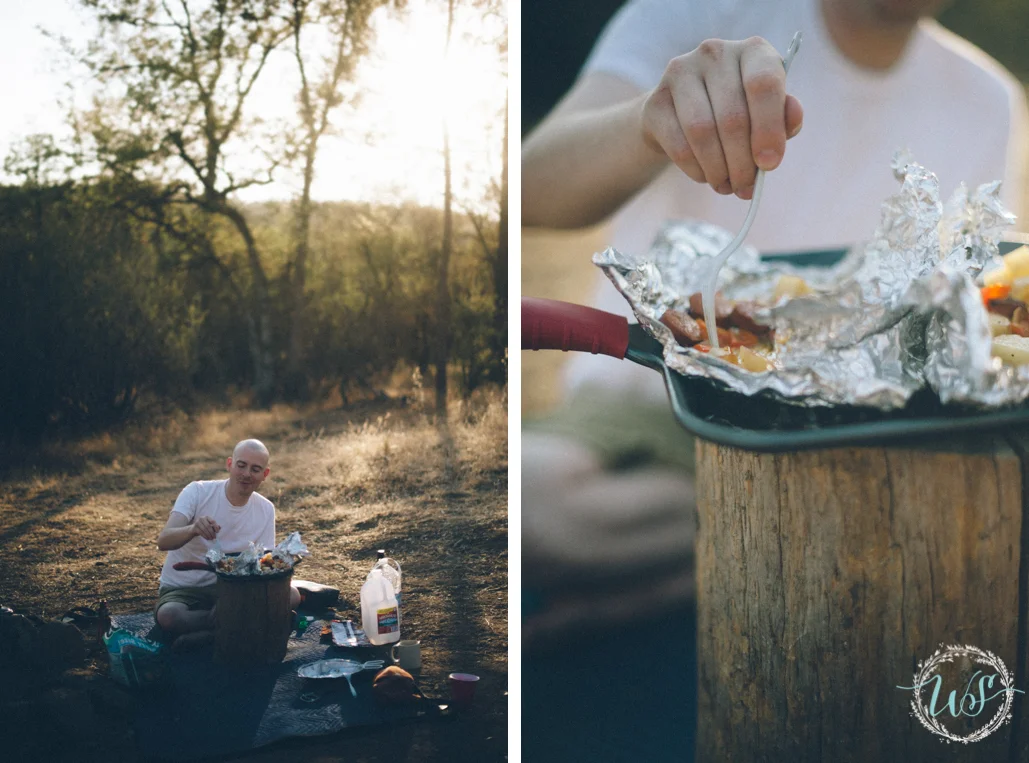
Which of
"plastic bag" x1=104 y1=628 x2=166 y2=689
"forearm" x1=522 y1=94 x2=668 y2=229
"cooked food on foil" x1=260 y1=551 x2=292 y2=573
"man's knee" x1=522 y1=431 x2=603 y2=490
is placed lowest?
"plastic bag" x1=104 y1=628 x2=166 y2=689

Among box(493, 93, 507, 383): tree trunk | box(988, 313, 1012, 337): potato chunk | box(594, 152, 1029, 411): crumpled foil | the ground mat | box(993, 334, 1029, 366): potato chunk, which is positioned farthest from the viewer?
box(493, 93, 507, 383): tree trunk

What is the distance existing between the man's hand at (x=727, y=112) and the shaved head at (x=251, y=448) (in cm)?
127

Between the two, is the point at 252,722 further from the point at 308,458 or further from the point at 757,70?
the point at 757,70

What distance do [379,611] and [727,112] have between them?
4.89ft

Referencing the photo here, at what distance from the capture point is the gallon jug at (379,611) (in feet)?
7.89

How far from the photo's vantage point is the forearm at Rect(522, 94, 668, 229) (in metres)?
2.18

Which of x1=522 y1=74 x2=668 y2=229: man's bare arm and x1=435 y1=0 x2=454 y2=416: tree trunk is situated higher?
x1=522 y1=74 x2=668 y2=229: man's bare arm

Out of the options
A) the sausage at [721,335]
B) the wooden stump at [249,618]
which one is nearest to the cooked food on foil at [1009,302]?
the sausage at [721,335]

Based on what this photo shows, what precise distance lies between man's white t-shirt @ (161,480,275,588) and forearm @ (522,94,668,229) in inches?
40.8

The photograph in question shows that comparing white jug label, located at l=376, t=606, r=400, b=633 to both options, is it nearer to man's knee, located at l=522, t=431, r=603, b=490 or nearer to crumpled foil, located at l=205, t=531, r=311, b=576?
crumpled foil, located at l=205, t=531, r=311, b=576

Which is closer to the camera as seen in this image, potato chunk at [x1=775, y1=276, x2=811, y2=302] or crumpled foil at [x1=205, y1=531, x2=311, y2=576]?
potato chunk at [x1=775, y1=276, x2=811, y2=302]

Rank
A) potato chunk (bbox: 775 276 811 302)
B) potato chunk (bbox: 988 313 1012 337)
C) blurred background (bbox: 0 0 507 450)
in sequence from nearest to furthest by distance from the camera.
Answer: potato chunk (bbox: 988 313 1012 337) < potato chunk (bbox: 775 276 811 302) < blurred background (bbox: 0 0 507 450)

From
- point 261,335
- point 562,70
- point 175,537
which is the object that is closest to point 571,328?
point 562,70

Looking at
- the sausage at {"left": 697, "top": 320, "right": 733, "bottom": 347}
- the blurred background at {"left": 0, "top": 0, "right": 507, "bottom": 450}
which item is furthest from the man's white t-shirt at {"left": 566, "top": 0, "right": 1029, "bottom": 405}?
the blurred background at {"left": 0, "top": 0, "right": 507, "bottom": 450}
